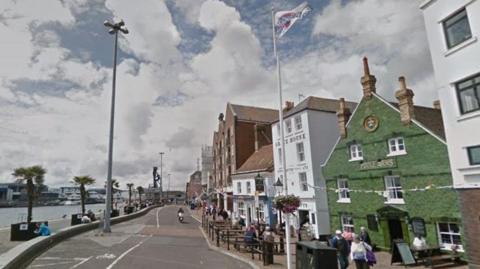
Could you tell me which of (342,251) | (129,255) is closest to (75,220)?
(129,255)

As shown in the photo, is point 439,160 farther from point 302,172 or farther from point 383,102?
point 302,172

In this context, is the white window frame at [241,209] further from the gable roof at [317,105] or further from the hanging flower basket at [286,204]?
the hanging flower basket at [286,204]

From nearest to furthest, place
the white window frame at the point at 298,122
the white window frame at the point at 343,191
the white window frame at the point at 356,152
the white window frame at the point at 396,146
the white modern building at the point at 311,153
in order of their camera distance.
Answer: the white window frame at the point at 396,146 → the white window frame at the point at 356,152 → the white window frame at the point at 343,191 → the white modern building at the point at 311,153 → the white window frame at the point at 298,122

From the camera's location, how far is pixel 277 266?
14273 mm

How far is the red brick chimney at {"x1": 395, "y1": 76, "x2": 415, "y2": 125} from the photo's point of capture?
19.4m

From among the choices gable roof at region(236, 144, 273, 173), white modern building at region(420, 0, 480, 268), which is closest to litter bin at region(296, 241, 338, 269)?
white modern building at region(420, 0, 480, 268)

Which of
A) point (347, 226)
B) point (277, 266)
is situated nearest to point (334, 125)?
point (347, 226)

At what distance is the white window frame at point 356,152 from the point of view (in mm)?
22703

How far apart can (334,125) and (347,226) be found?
9445 millimetres

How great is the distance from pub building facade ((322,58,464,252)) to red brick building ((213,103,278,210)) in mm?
20572

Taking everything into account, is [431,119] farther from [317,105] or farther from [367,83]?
[317,105]

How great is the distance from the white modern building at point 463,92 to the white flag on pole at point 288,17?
22.0ft

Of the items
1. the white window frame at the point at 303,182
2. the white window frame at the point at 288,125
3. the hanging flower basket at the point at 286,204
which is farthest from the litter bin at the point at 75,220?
the hanging flower basket at the point at 286,204

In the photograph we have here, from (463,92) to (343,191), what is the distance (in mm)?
12071
